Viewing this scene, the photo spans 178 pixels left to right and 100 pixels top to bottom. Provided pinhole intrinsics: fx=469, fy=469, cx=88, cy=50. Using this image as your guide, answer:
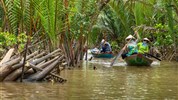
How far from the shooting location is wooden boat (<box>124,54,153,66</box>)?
754 inches

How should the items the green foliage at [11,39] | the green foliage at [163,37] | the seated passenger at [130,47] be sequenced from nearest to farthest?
the green foliage at [11,39], the seated passenger at [130,47], the green foliage at [163,37]

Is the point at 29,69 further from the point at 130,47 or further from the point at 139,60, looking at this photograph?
the point at 130,47

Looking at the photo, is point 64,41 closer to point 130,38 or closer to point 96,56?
point 130,38

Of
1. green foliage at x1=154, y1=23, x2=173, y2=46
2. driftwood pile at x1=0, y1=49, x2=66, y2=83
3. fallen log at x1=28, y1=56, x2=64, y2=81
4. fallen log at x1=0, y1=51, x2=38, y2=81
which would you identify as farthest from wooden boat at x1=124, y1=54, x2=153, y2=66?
fallen log at x1=0, y1=51, x2=38, y2=81

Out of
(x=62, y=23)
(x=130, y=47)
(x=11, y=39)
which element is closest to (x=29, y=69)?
(x=11, y=39)

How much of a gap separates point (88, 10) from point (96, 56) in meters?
10.2

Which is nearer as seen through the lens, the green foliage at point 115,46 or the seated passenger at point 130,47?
the seated passenger at point 130,47

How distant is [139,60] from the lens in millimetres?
19219

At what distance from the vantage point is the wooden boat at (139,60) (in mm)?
19141

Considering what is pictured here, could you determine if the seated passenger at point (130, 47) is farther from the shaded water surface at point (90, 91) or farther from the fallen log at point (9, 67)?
the fallen log at point (9, 67)

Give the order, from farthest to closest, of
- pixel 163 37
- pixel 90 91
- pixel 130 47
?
pixel 163 37, pixel 130 47, pixel 90 91

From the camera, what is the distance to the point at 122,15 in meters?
26.1

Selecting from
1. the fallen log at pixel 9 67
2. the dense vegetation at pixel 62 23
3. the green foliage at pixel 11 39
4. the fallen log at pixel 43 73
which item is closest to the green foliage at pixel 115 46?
the dense vegetation at pixel 62 23

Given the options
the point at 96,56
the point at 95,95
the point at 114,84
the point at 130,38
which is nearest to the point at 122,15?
the point at 96,56
